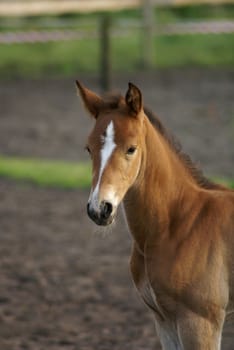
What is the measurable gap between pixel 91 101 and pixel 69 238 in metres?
4.34

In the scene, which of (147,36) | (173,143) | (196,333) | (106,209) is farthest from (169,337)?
(147,36)

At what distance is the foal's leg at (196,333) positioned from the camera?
500cm

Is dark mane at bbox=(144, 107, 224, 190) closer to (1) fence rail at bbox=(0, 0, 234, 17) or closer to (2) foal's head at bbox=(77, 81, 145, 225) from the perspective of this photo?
(2) foal's head at bbox=(77, 81, 145, 225)

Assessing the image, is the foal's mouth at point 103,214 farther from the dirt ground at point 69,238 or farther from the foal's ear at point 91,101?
the dirt ground at point 69,238

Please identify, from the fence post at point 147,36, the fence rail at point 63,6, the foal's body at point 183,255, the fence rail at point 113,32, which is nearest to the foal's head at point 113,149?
the foal's body at point 183,255

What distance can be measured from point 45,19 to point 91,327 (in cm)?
1497

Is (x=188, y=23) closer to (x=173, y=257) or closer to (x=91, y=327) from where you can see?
(x=91, y=327)

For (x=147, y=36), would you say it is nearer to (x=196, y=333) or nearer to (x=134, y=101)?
(x=134, y=101)

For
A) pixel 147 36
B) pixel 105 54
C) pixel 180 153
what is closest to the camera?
pixel 180 153

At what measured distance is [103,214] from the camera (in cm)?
469

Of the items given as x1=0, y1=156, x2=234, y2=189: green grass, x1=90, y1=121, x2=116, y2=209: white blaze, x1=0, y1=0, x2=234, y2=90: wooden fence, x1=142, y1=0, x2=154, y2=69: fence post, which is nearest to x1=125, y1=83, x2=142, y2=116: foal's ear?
x1=90, y1=121, x2=116, y2=209: white blaze

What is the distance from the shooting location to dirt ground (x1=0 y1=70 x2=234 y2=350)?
273 inches

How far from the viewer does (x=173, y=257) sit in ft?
16.9

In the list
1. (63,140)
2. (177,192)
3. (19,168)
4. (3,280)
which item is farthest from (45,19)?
(177,192)
